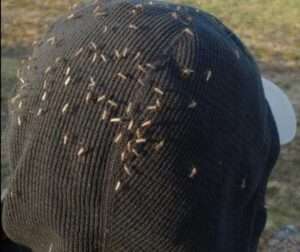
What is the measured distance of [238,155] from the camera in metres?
1.01

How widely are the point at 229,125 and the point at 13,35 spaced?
2007mm

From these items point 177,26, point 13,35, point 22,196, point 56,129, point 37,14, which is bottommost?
point 13,35

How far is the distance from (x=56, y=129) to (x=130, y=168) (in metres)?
0.13

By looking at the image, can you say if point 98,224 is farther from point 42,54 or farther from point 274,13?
point 274,13

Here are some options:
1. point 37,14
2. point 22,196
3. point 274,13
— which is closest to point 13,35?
point 37,14

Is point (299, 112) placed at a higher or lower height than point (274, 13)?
lower

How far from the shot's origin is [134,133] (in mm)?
933

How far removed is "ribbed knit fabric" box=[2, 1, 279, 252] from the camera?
94cm

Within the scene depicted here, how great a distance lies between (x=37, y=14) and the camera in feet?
7.91

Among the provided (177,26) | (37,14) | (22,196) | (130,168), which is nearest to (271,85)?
(177,26)

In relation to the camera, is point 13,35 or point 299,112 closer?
point 299,112

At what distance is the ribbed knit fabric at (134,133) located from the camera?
94 cm

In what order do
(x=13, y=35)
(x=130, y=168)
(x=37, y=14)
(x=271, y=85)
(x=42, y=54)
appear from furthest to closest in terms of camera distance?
(x=13, y=35), (x=37, y=14), (x=271, y=85), (x=42, y=54), (x=130, y=168)

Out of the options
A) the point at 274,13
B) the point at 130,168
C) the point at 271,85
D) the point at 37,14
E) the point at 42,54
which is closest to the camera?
the point at 130,168
